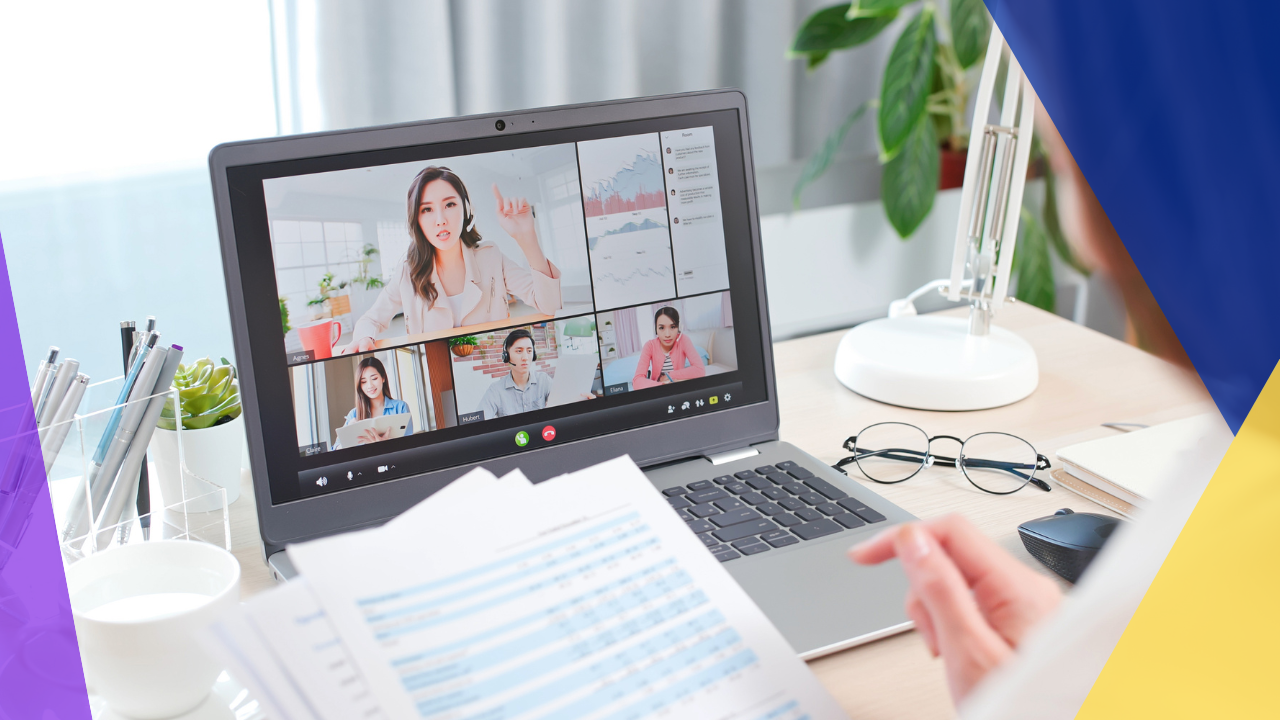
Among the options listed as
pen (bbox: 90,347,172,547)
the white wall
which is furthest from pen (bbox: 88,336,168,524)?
the white wall

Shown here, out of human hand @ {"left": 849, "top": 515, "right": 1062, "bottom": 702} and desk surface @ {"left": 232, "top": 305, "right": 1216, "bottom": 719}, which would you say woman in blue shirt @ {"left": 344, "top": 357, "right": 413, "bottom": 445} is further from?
human hand @ {"left": 849, "top": 515, "right": 1062, "bottom": 702}

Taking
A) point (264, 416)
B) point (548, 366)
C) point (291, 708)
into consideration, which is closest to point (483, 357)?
point (548, 366)

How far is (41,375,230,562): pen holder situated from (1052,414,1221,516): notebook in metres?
0.75

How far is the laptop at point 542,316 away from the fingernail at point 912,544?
0.16 metres

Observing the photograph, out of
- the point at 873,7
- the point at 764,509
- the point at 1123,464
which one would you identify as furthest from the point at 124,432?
the point at 873,7

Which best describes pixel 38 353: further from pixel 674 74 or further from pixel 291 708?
pixel 291 708

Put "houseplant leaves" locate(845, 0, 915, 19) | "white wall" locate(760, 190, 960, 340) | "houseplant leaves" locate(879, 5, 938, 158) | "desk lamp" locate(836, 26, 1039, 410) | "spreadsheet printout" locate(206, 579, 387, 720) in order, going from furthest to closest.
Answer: "white wall" locate(760, 190, 960, 340) → "houseplant leaves" locate(879, 5, 938, 158) → "houseplant leaves" locate(845, 0, 915, 19) → "desk lamp" locate(836, 26, 1039, 410) → "spreadsheet printout" locate(206, 579, 387, 720)

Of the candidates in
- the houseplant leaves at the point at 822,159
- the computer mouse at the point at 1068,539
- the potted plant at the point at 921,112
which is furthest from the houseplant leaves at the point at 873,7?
the computer mouse at the point at 1068,539

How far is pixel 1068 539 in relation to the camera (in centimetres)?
69

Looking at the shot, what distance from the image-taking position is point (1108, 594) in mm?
364

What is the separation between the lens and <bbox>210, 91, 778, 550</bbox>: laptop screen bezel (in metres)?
0.72

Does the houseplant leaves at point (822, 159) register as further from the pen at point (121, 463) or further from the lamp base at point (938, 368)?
the pen at point (121, 463)

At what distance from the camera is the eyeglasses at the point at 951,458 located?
89 cm

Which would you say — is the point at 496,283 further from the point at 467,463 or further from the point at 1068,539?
the point at 1068,539
